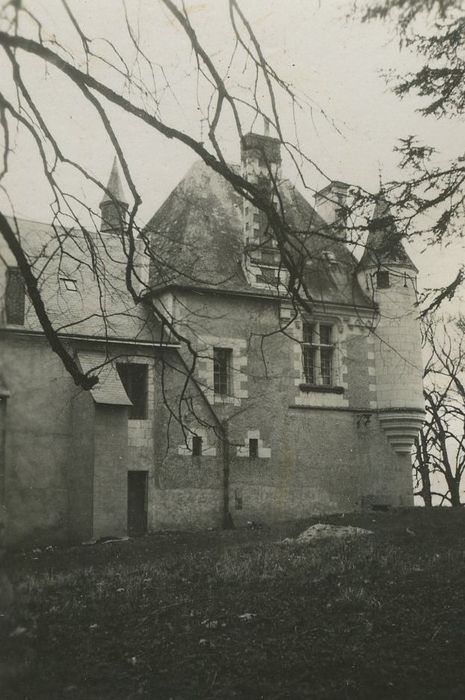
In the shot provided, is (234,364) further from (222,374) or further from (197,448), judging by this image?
(197,448)

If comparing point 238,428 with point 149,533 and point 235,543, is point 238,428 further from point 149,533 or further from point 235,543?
point 235,543

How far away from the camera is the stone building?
17250mm

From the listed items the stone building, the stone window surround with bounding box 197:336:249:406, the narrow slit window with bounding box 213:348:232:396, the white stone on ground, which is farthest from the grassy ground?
the narrow slit window with bounding box 213:348:232:396

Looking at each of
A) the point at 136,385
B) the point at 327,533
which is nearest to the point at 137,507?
the point at 136,385

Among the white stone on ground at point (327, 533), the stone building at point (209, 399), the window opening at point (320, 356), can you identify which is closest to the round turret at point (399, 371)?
the stone building at point (209, 399)

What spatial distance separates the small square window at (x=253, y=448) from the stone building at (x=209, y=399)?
1.1 inches

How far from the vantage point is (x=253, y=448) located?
1980 centimetres

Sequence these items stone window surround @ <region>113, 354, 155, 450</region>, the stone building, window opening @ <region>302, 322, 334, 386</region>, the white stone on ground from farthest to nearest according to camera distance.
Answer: window opening @ <region>302, 322, 334, 386</region>, stone window surround @ <region>113, 354, 155, 450</region>, the stone building, the white stone on ground

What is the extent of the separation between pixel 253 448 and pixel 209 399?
1.61 meters

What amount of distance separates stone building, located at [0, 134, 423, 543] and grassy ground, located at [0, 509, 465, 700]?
17.2 feet

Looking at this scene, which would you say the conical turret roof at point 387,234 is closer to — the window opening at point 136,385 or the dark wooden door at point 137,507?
the window opening at point 136,385

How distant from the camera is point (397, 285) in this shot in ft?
71.1

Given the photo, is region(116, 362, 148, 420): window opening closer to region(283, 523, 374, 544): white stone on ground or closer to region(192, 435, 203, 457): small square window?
region(192, 435, 203, 457): small square window

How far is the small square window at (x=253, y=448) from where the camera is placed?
64.5 ft
